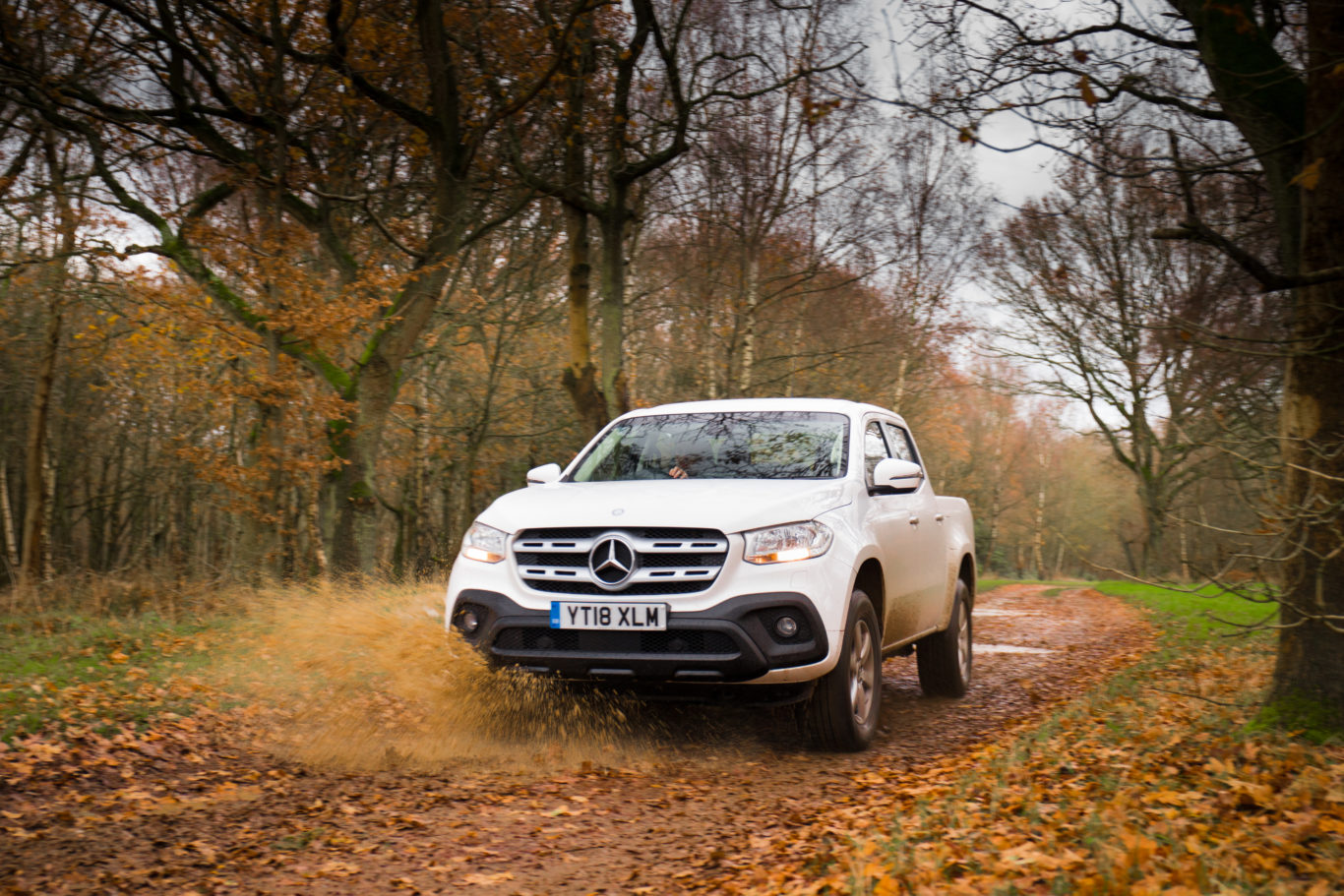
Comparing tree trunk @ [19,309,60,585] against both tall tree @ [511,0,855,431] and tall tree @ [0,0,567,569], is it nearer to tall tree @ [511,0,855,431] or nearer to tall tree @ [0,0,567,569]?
tall tree @ [0,0,567,569]

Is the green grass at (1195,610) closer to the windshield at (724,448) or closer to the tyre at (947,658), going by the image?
the tyre at (947,658)

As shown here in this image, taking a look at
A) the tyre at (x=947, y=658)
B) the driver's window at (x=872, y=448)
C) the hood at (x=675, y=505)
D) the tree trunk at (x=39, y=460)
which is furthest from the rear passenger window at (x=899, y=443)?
the tree trunk at (x=39, y=460)

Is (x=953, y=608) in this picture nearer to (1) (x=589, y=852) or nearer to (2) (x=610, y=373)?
(1) (x=589, y=852)

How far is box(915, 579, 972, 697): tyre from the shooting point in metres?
8.12

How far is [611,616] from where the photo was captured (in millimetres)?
5379

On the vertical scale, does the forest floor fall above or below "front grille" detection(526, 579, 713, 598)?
below

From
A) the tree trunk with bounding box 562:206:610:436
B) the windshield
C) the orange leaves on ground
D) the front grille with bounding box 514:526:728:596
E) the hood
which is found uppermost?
the tree trunk with bounding box 562:206:610:436

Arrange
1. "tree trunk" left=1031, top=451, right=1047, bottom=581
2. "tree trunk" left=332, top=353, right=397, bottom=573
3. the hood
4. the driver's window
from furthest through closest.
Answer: "tree trunk" left=1031, top=451, right=1047, bottom=581
"tree trunk" left=332, top=353, right=397, bottom=573
the driver's window
the hood

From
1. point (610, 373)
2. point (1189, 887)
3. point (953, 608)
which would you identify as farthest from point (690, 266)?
point (1189, 887)

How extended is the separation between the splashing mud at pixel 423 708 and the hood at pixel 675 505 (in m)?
Answer: 0.81

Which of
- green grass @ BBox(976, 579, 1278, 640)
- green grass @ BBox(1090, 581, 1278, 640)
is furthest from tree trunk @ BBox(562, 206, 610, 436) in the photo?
green grass @ BBox(1090, 581, 1278, 640)

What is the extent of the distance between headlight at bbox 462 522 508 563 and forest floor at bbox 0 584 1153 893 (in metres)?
0.82

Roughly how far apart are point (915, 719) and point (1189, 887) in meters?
4.29

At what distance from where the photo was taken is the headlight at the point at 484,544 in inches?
228
